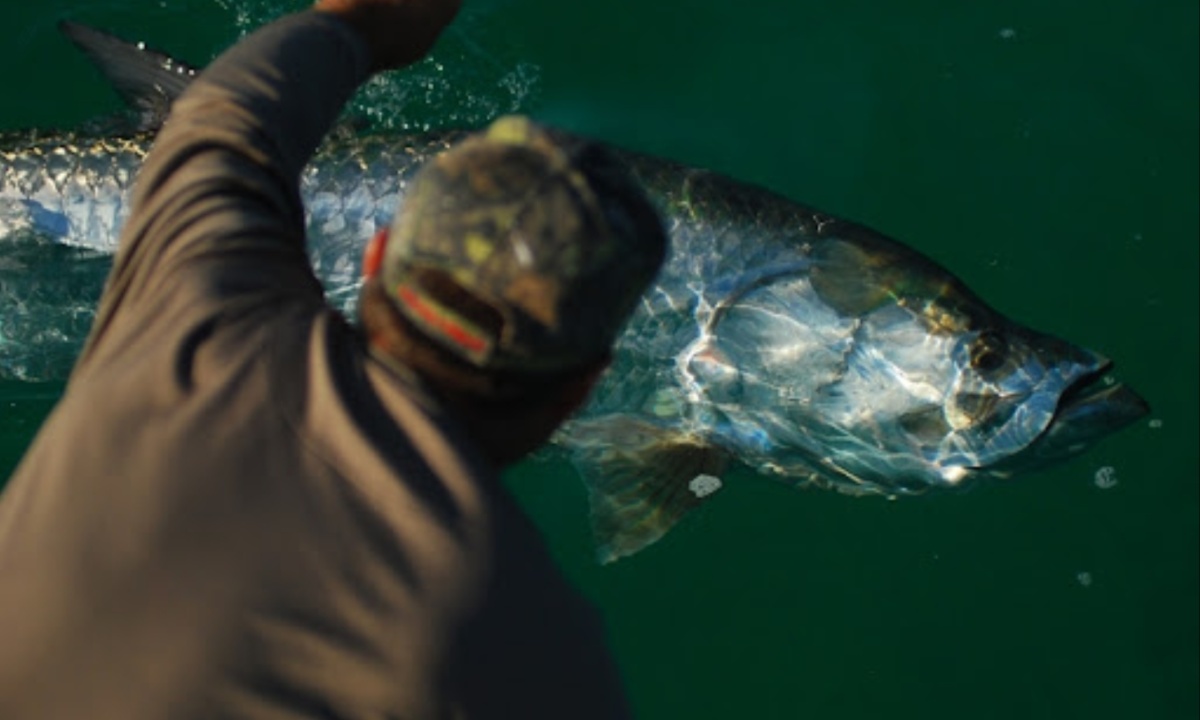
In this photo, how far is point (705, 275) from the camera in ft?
11.1

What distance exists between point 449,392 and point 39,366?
8.69 feet

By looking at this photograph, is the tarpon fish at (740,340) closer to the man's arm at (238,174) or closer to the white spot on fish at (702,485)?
the white spot on fish at (702,485)

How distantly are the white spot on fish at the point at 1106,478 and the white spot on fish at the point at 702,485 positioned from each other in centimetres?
143

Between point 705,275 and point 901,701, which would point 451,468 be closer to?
point 705,275

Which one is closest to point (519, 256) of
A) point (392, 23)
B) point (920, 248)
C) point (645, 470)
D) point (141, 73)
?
point (392, 23)

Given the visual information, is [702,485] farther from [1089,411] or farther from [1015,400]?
[1089,411]

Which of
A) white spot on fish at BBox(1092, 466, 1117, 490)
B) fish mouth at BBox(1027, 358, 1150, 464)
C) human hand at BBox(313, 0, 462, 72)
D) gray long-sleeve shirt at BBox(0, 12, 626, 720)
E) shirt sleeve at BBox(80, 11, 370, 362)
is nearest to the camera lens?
gray long-sleeve shirt at BBox(0, 12, 626, 720)

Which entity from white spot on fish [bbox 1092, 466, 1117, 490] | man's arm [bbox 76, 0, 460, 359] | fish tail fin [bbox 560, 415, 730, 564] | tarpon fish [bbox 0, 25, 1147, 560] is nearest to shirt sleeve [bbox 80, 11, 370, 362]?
man's arm [bbox 76, 0, 460, 359]

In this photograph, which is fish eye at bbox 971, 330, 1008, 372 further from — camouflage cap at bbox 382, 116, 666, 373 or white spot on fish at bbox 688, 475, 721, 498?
camouflage cap at bbox 382, 116, 666, 373

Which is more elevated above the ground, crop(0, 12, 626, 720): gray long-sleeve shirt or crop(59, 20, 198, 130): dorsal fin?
crop(0, 12, 626, 720): gray long-sleeve shirt

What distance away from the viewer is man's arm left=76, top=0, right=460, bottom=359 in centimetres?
153

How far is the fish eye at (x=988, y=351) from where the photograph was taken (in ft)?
10.7

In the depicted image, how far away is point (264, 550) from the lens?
1321mm

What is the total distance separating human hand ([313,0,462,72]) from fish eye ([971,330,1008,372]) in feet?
5.67
